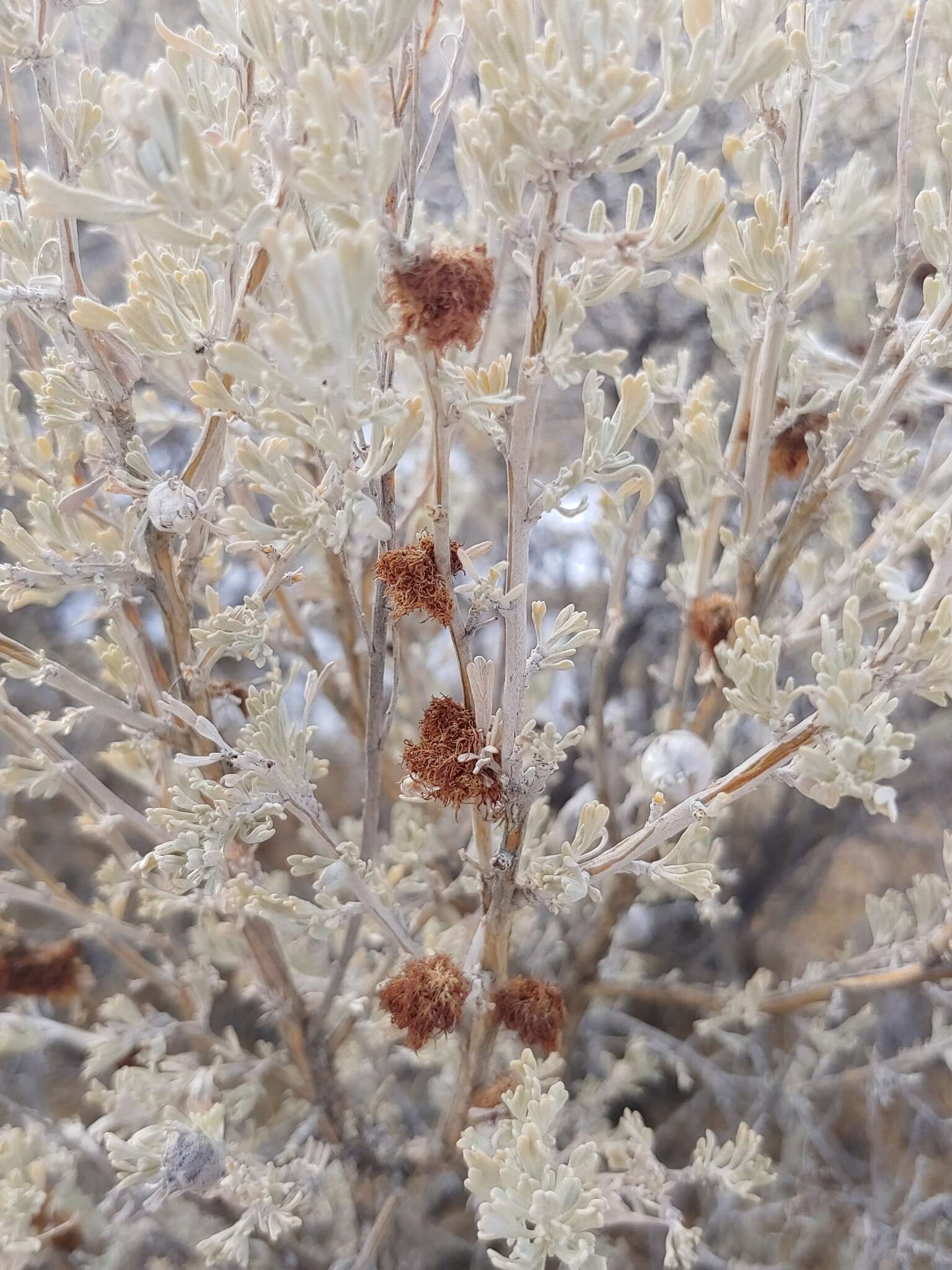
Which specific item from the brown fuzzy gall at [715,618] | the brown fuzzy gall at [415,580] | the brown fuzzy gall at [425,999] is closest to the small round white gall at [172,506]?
the brown fuzzy gall at [415,580]

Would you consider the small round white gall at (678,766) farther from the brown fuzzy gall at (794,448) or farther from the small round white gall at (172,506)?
the small round white gall at (172,506)

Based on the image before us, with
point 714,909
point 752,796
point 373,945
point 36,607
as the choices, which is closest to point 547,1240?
point 714,909

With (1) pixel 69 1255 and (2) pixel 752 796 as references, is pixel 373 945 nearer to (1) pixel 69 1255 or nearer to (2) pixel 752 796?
(1) pixel 69 1255

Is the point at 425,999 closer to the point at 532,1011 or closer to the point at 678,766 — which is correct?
the point at 532,1011

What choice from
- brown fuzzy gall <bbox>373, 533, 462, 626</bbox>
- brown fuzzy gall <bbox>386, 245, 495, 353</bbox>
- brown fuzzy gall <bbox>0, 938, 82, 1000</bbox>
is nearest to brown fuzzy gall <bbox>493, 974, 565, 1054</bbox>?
brown fuzzy gall <bbox>373, 533, 462, 626</bbox>

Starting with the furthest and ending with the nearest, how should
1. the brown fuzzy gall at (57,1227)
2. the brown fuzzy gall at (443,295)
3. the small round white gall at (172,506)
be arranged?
the brown fuzzy gall at (57,1227)
the small round white gall at (172,506)
the brown fuzzy gall at (443,295)
